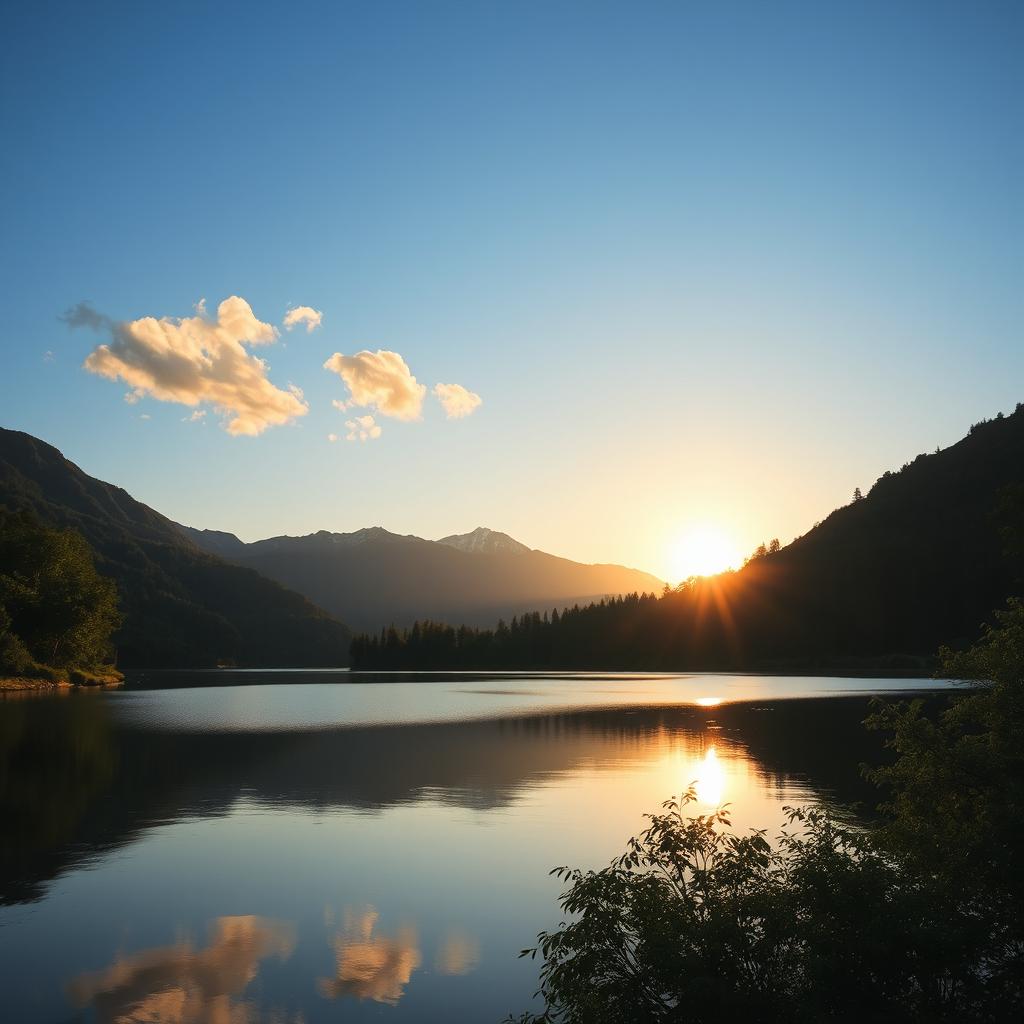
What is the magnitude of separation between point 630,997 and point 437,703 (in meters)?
74.7

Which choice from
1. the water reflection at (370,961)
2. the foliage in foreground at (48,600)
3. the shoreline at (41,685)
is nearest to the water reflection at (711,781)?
the water reflection at (370,961)

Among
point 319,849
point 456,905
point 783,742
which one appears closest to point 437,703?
point 783,742

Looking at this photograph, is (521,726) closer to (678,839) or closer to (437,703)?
(437,703)

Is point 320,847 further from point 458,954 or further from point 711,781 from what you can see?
point 711,781

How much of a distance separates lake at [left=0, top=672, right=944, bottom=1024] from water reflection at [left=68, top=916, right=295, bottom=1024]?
52 mm

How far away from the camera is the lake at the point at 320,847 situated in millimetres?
Result: 13734

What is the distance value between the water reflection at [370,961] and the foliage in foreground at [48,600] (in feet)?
329

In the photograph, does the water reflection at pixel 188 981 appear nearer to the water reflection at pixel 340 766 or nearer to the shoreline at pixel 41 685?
the water reflection at pixel 340 766

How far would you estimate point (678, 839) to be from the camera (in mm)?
11789

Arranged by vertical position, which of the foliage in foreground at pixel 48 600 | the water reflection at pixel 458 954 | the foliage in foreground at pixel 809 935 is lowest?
the water reflection at pixel 458 954

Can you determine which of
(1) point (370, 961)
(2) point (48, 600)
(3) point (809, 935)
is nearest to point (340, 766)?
(1) point (370, 961)

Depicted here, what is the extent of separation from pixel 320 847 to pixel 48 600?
336 ft

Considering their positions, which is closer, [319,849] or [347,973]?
[347,973]

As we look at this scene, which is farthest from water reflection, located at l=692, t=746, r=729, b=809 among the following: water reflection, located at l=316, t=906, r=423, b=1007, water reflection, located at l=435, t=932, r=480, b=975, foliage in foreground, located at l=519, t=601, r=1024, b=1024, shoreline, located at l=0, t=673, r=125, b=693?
shoreline, located at l=0, t=673, r=125, b=693
